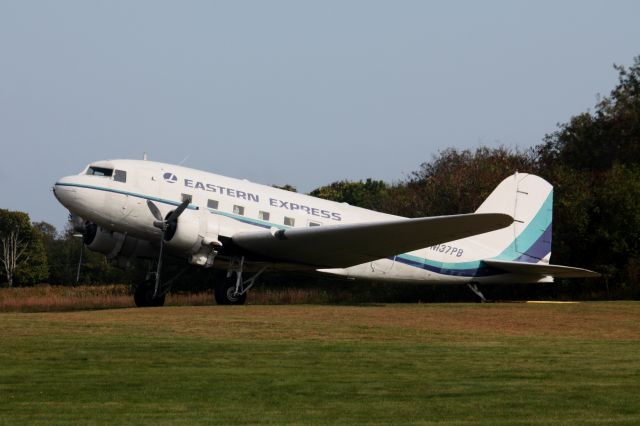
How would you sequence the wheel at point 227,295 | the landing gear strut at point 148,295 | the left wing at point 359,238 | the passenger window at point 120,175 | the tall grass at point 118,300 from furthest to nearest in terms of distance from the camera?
the tall grass at point 118,300 < the landing gear strut at point 148,295 < the wheel at point 227,295 < the passenger window at point 120,175 < the left wing at point 359,238

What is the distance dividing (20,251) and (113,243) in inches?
2022

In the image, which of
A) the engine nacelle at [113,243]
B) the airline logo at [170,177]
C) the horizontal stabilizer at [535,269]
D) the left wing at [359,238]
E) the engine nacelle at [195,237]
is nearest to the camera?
the left wing at [359,238]

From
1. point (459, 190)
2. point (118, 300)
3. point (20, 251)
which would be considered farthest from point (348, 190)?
point (118, 300)

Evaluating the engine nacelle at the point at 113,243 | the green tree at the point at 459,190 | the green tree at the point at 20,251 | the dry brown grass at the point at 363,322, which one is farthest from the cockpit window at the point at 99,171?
the green tree at the point at 20,251

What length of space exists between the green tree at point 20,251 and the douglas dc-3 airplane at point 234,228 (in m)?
46.4

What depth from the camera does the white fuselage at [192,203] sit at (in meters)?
23.7

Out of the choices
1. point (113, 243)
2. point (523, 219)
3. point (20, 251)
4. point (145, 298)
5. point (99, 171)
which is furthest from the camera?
point (20, 251)

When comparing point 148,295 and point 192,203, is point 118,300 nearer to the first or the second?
point 148,295

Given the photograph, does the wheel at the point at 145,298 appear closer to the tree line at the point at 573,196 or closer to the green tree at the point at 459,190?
the tree line at the point at 573,196

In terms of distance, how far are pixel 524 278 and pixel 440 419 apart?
19764mm

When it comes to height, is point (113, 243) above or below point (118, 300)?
above

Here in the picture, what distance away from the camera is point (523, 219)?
29.1 metres

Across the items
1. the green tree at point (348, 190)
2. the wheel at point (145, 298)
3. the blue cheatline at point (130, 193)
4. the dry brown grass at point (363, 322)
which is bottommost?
the dry brown grass at point (363, 322)

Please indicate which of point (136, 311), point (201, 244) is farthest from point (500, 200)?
point (136, 311)
